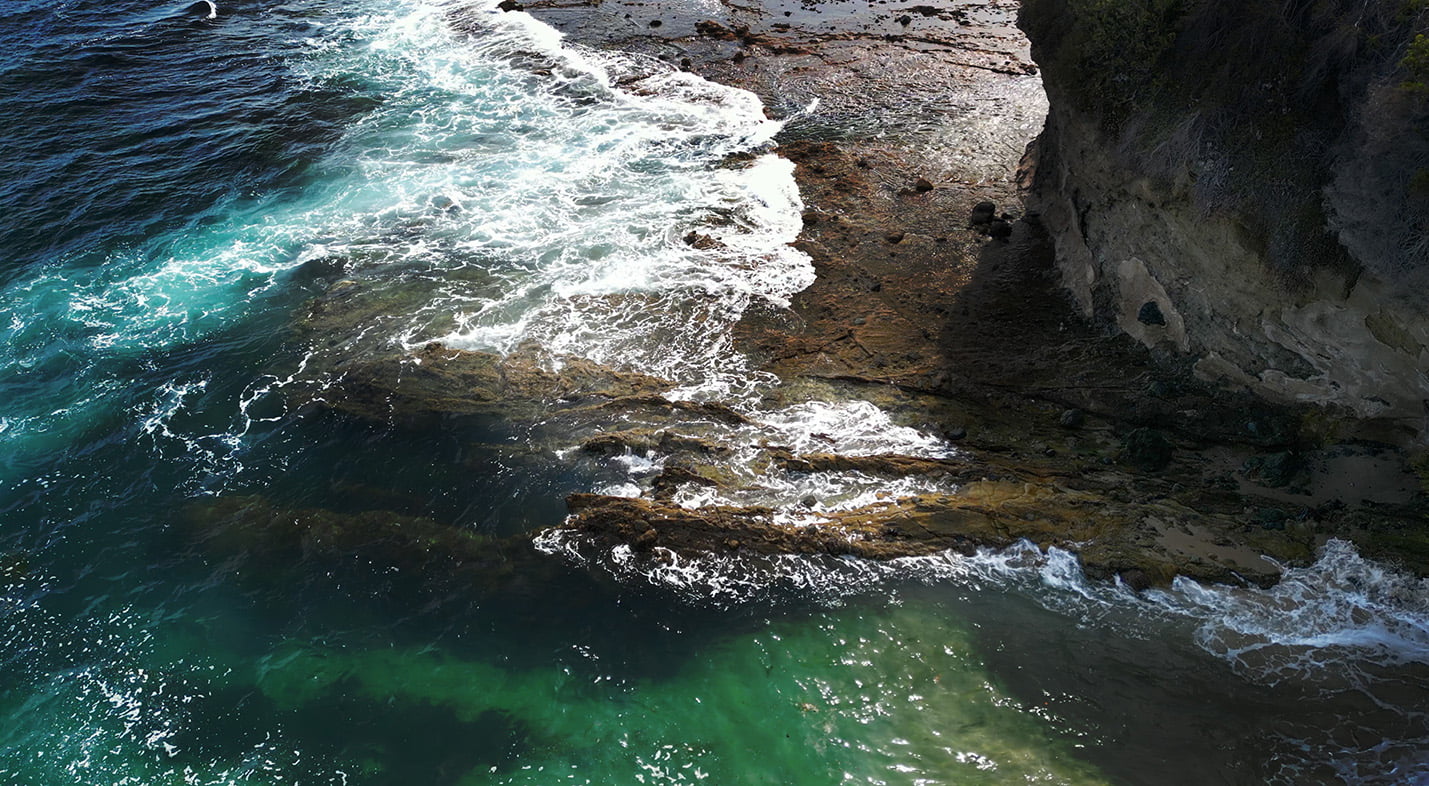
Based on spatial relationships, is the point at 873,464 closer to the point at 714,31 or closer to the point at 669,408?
the point at 669,408

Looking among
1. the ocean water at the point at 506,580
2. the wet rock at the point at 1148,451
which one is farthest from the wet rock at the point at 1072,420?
the ocean water at the point at 506,580

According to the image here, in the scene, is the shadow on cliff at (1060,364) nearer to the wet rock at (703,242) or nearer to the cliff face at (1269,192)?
the cliff face at (1269,192)

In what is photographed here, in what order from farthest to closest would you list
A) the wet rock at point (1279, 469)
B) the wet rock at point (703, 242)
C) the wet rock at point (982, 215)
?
the wet rock at point (703, 242) < the wet rock at point (982, 215) < the wet rock at point (1279, 469)

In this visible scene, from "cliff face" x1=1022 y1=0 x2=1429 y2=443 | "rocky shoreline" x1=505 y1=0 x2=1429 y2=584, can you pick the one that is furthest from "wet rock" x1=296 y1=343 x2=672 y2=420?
"cliff face" x1=1022 y1=0 x2=1429 y2=443

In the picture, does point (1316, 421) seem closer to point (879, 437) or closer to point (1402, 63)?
point (1402, 63)

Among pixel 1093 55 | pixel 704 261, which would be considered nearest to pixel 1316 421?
pixel 1093 55

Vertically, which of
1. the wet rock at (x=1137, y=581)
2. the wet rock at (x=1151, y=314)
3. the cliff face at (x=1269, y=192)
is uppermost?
the cliff face at (x=1269, y=192)

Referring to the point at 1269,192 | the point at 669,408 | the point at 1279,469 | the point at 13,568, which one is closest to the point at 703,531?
the point at 669,408
